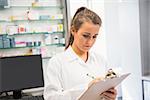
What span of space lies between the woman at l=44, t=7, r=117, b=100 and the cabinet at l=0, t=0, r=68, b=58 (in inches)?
58.6

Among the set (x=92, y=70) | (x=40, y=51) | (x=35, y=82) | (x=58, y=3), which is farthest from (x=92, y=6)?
(x=92, y=70)

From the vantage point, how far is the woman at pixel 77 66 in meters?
1.22

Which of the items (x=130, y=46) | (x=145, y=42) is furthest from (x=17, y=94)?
(x=145, y=42)

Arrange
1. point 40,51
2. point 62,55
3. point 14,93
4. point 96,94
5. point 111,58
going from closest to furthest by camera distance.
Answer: point 96,94 → point 62,55 → point 14,93 → point 40,51 → point 111,58

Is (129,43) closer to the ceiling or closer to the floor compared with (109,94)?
closer to the ceiling

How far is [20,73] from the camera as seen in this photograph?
2529 mm

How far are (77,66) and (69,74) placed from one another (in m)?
0.07

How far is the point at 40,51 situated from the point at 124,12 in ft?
4.12

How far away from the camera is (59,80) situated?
4.08 feet

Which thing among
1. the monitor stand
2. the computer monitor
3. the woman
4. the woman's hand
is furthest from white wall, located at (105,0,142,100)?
the woman's hand

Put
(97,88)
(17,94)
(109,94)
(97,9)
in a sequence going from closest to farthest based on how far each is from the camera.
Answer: (97,88)
(109,94)
(17,94)
(97,9)

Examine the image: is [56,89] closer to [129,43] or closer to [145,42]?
[129,43]

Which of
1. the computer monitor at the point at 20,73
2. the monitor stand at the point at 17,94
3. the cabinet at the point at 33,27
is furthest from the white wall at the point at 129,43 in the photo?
the monitor stand at the point at 17,94

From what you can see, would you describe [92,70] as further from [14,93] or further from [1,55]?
[1,55]
